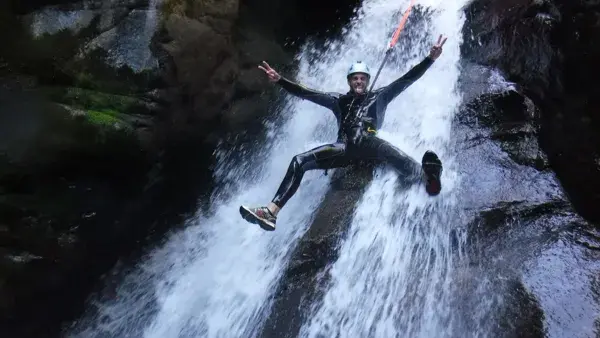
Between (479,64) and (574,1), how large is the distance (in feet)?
5.44

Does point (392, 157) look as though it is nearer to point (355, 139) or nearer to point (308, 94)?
point (355, 139)

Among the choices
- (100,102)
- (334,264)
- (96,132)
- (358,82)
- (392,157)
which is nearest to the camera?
(334,264)

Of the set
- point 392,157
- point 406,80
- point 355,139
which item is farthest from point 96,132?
point 406,80

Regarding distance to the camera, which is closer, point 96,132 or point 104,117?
point 96,132

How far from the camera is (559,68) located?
706 cm

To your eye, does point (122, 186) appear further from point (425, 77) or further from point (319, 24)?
point (319, 24)

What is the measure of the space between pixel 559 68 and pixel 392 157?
323 centimetres

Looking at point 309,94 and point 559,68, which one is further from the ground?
point 559,68

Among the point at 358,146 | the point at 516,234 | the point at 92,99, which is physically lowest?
the point at 92,99

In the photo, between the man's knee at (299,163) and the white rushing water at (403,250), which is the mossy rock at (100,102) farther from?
the white rushing water at (403,250)

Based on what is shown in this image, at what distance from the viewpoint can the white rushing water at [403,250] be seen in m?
5.07

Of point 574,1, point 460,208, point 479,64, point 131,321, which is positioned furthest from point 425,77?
point 131,321

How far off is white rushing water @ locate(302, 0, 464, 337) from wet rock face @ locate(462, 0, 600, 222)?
87 centimetres

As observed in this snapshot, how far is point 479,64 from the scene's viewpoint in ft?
26.1
